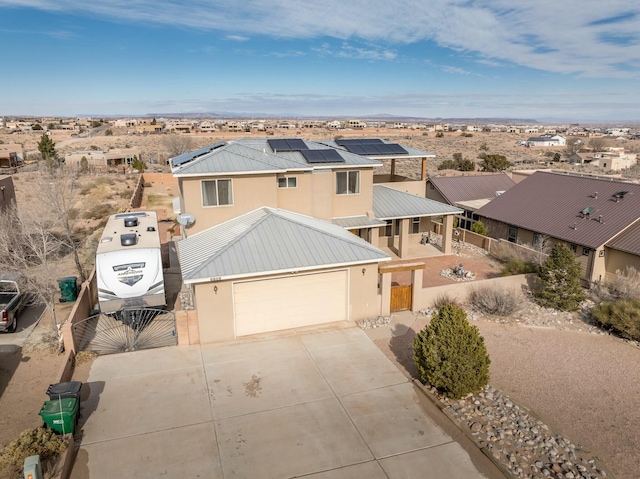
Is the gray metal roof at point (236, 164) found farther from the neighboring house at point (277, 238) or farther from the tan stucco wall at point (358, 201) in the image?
the tan stucco wall at point (358, 201)

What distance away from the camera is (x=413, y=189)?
28.3 meters

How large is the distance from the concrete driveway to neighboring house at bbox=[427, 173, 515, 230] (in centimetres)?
1945

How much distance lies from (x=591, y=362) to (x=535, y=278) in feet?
21.1

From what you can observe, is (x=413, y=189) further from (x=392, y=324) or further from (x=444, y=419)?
(x=444, y=419)

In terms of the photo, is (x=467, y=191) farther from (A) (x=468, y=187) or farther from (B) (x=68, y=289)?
(B) (x=68, y=289)

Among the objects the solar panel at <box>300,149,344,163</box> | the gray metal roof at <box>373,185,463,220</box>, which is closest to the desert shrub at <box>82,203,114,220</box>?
the solar panel at <box>300,149,344,163</box>

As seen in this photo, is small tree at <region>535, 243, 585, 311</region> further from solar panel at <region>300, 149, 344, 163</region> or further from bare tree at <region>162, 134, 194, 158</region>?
bare tree at <region>162, 134, 194, 158</region>

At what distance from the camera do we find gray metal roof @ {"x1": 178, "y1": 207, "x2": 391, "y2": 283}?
15.5 metres

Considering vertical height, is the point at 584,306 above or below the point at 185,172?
below

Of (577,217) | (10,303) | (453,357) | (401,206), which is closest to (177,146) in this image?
(401,206)

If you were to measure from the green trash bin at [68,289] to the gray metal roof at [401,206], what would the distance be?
15097 mm

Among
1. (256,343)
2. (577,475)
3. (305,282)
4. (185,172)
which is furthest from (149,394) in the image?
(577,475)

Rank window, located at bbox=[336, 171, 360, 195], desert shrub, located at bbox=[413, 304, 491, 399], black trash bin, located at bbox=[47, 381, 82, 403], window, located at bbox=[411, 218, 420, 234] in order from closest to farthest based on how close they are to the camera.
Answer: black trash bin, located at bbox=[47, 381, 82, 403], desert shrub, located at bbox=[413, 304, 491, 399], window, located at bbox=[336, 171, 360, 195], window, located at bbox=[411, 218, 420, 234]

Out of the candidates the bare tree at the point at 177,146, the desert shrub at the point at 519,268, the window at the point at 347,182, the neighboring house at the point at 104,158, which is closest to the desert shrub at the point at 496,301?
the desert shrub at the point at 519,268
